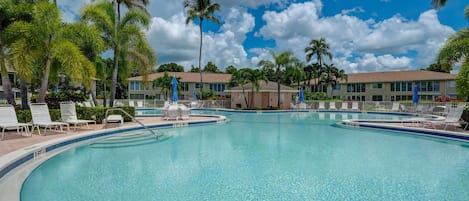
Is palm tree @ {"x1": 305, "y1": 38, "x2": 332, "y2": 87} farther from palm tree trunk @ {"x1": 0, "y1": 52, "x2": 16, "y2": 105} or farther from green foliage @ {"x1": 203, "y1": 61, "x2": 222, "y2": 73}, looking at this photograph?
palm tree trunk @ {"x1": 0, "y1": 52, "x2": 16, "y2": 105}

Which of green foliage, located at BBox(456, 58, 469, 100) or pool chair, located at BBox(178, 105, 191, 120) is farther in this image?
pool chair, located at BBox(178, 105, 191, 120)

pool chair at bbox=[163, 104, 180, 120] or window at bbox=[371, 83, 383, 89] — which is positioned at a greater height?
window at bbox=[371, 83, 383, 89]

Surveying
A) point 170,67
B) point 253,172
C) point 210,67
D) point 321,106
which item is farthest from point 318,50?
point 253,172

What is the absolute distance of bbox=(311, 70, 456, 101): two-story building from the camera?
3872 centimetres

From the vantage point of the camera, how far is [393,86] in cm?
4209

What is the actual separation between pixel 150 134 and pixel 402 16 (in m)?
23.5

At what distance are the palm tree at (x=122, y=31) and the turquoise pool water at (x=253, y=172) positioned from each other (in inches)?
316

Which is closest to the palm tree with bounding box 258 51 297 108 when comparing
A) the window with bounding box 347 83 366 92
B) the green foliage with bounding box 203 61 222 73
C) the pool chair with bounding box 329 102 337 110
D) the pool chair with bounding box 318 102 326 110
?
the pool chair with bounding box 318 102 326 110

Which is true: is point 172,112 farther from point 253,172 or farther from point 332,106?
point 332,106

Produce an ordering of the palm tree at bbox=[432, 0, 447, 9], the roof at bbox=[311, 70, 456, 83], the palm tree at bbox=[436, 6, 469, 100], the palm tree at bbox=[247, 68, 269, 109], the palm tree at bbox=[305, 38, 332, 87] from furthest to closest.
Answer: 1. the palm tree at bbox=[305, 38, 332, 87]
2. the roof at bbox=[311, 70, 456, 83]
3. the palm tree at bbox=[247, 68, 269, 109]
4. the palm tree at bbox=[432, 0, 447, 9]
5. the palm tree at bbox=[436, 6, 469, 100]

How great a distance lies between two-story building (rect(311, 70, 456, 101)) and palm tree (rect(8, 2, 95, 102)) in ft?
129

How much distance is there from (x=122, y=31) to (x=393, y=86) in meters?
38.0

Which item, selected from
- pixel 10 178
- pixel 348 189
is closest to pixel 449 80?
pixel 348 189

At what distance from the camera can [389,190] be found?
5324 millimetres
